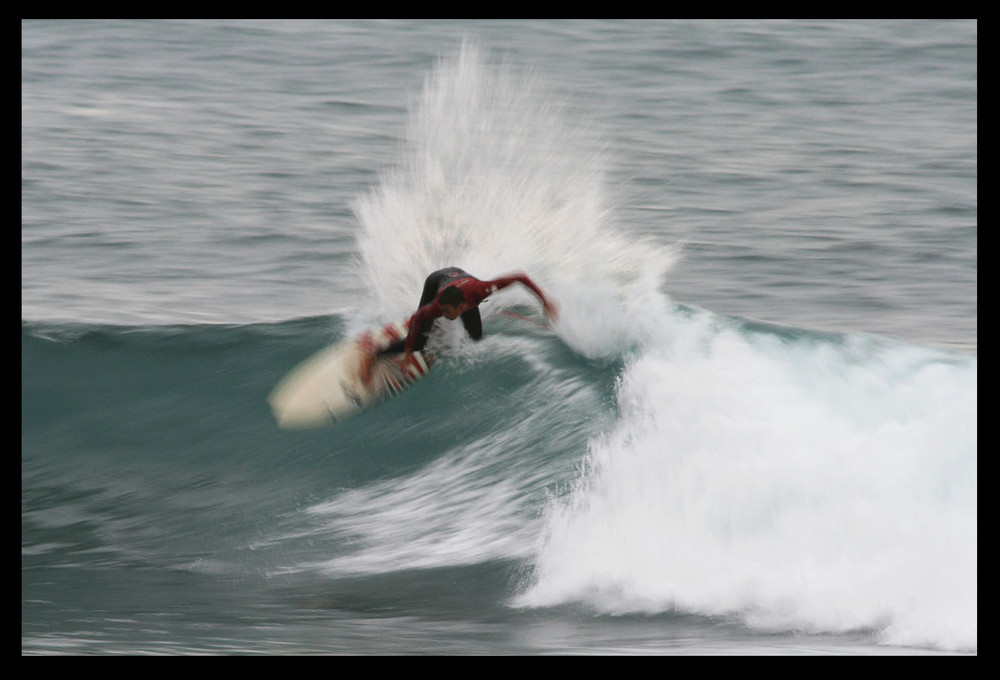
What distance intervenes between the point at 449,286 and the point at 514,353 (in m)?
1.44

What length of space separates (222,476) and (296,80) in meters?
10.1

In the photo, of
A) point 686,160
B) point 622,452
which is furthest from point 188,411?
point 686,160

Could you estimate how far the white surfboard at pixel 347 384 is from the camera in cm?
914

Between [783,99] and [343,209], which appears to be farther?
[783,99]

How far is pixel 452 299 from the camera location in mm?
8148

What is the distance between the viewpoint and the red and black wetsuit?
8.01 meters

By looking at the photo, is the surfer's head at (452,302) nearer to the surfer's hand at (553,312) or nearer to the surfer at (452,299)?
the surfer at (452,299)

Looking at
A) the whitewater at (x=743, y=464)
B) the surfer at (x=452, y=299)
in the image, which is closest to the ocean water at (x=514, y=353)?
the whitewater at (x=743, y=464)

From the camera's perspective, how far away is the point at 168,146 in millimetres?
15750

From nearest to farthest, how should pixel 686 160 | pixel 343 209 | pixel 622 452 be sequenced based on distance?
1. pixel 622 452
2. pixel 343 209
3. pixel 686 160

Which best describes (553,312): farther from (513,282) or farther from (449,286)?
(449,286)

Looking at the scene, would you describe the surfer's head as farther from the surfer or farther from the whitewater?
the whitewater

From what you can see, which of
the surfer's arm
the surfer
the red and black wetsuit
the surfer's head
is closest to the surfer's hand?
the surfer

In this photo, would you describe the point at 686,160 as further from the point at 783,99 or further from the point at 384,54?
the point at 384,54
